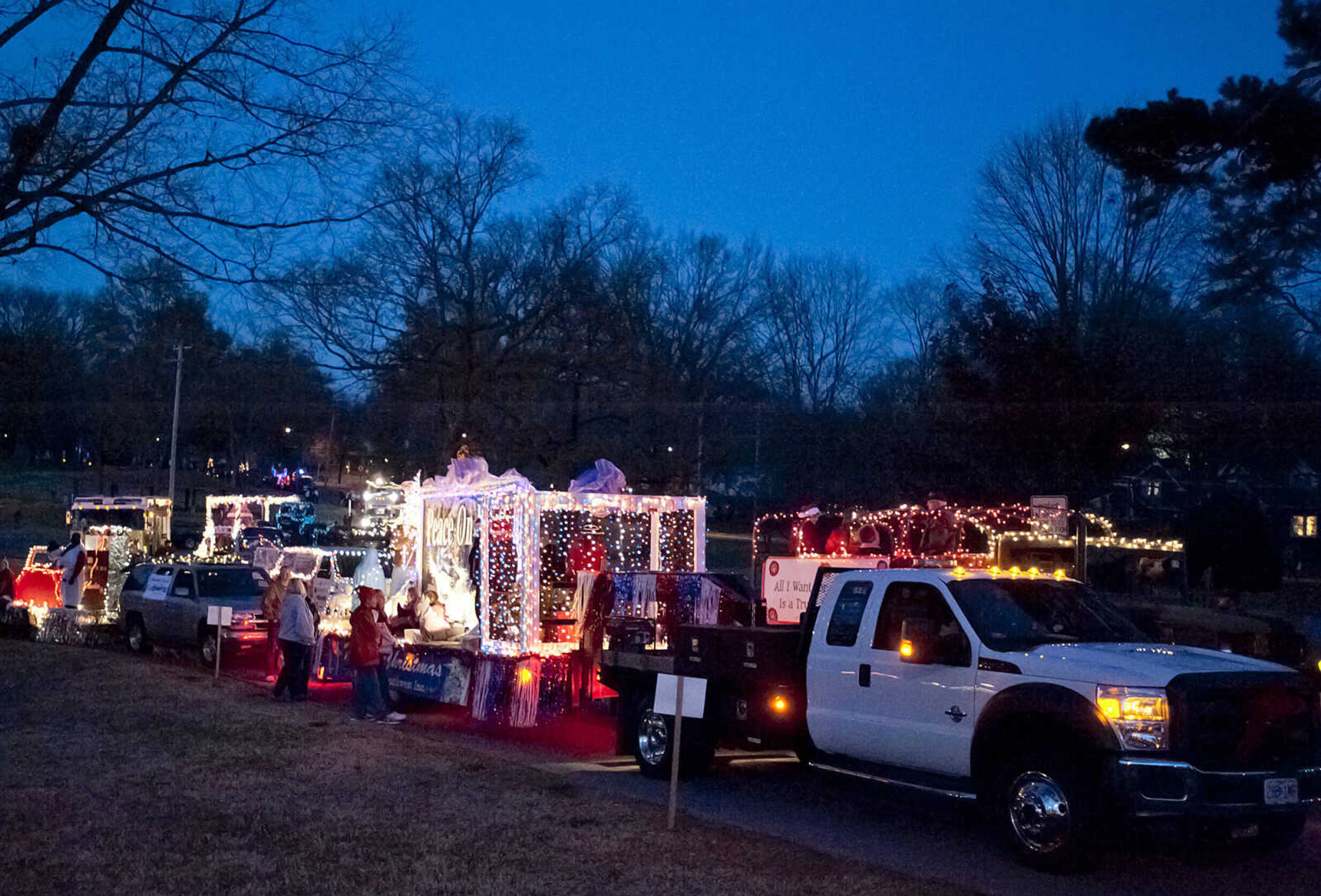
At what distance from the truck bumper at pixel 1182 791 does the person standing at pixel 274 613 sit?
11.9m

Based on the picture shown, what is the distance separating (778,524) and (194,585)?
26.1 metres

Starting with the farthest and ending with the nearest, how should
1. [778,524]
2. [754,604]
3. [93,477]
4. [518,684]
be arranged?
[93,477]
[778,524]
[754,604]
[518,684]

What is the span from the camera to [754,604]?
15.1m

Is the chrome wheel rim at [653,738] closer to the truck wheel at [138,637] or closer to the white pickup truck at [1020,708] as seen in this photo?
the white pickup truck at [1020,708]

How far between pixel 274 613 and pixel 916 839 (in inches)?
444

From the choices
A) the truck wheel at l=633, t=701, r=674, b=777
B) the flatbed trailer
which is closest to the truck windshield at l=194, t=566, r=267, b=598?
the flatbed trailer

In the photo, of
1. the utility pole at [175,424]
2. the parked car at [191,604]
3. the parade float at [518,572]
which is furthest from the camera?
the utility pole at [175,424]

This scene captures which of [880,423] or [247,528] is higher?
[880,423]

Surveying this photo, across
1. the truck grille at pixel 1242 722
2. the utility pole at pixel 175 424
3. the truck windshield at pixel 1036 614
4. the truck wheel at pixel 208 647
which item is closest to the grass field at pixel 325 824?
the truck grille at pixel 1242 722

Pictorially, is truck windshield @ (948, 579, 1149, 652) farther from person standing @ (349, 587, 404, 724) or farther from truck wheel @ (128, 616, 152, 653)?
truck wheel @ (128, 616, 152, 653)

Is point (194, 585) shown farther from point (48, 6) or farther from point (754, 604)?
point (48, 6)

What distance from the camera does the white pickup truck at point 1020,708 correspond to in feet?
24.4

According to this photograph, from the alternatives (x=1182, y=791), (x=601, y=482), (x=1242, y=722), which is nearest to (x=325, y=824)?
(x=1182, y=791)

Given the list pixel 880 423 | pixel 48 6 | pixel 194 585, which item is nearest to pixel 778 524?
pixel 880 423
